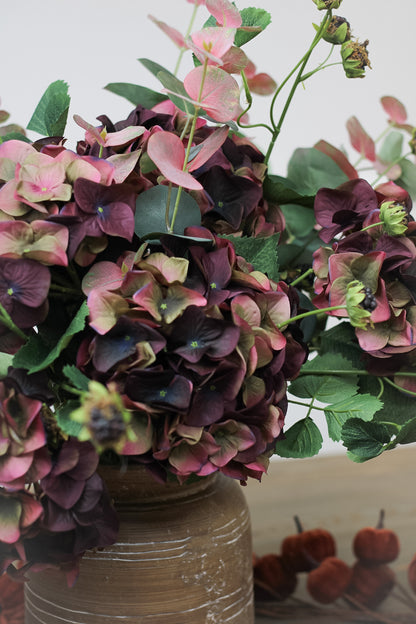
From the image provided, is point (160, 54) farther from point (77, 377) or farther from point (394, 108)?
point (77, 377)

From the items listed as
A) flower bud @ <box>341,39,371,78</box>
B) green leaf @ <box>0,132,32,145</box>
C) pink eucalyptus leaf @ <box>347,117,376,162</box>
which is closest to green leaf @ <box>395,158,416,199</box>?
pink eucalyptus leaf @ <box>347,117,376,162</box>

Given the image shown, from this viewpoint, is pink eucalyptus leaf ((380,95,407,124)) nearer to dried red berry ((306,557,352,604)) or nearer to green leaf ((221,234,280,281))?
green leaf ((221,234,280,281))

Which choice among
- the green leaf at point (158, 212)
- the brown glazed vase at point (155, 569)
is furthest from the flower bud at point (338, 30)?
the brown glazed vase at point (155, 569)

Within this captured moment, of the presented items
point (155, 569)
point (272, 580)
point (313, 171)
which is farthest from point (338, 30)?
point (272, 580)

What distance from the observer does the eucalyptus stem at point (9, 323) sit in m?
0.27

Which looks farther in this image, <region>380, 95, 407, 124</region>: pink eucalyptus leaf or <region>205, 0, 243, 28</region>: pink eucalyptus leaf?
<region>380, 95, 407, 124</region>: pink eucalyptus leaf

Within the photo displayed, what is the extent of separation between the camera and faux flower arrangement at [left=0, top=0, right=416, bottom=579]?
27cm

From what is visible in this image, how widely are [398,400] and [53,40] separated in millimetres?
529

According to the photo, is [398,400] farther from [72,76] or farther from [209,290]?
[72,76]

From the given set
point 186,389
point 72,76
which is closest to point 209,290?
point 186,389

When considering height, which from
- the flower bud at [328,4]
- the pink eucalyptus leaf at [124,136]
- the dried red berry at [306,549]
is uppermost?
the flower bud at [328,4]

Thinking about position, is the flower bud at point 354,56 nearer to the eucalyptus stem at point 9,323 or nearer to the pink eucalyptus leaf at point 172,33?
the pink eucalyptus leaf at point 172,33

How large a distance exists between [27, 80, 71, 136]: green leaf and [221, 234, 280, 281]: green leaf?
0.11m

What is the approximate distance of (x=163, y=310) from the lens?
0.27m
